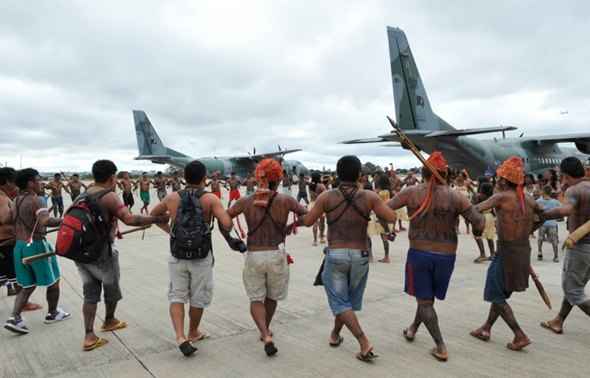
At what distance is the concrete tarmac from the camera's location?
3270 mm

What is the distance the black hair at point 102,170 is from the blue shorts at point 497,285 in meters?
3.59

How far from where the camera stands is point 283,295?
366 centimetres

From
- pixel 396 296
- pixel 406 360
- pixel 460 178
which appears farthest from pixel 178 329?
pixel 460 178

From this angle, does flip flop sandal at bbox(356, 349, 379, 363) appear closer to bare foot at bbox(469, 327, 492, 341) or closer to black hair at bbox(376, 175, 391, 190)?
bare foot at bbox(469, 327, 492, 341)


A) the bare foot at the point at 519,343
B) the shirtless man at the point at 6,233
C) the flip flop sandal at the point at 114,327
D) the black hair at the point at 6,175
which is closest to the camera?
the bare foot at the point at 519,343

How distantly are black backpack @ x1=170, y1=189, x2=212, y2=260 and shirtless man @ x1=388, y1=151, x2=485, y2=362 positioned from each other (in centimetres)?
180

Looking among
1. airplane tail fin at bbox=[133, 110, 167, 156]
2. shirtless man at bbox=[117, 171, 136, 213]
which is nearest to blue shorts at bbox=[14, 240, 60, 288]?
shirtless man at bbox=[117, 171, 136, 213]

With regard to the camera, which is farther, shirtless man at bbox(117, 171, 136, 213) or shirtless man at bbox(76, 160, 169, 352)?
Answer: shirtless man at bbox(117, 171, 136, 213)

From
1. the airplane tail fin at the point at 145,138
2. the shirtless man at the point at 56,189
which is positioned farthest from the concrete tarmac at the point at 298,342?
the airplane tail fin at the point at 145,138

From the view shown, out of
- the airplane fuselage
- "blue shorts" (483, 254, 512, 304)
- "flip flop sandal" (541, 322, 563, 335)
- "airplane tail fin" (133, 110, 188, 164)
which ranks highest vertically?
"airplane tail fin" (133, 110, 188, 164)

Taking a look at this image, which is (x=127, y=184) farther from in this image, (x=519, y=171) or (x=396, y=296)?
(x=519, y=171)

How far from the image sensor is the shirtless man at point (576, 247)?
3723 millimetres

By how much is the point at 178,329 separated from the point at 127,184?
35.4 feet

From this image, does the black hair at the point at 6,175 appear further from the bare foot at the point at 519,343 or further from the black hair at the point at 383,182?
the black hair at the point at 383,182
